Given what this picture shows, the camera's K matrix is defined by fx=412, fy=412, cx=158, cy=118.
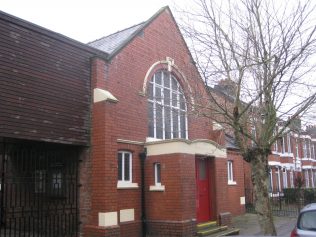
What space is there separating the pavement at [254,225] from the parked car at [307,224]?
6.15 m

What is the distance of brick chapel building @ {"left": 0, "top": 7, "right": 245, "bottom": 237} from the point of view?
11695 millimetres

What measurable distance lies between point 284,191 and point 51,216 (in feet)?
66.9

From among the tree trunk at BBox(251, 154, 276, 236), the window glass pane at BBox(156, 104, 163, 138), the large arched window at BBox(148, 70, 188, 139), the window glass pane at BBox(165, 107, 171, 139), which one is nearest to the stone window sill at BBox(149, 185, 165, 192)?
the large arched window at BBox(148, 70, 188, 139)

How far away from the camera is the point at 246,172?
2428cm

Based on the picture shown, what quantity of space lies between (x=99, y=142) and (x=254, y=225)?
26.3 feet

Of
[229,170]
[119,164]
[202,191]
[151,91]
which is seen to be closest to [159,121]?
[151,91]

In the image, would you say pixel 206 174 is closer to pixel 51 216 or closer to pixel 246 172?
pixel 51 216

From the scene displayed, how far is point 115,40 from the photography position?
53.5 feet

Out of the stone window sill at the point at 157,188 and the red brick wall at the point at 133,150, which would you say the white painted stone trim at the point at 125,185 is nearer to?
the red brick wall at the point at 133,150

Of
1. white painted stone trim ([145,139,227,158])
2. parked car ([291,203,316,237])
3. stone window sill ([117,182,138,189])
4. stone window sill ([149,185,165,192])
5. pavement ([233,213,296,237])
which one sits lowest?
pavement ([233,213,296,237])

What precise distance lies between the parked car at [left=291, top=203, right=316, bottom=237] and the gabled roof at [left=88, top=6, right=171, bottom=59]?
27.5 ft

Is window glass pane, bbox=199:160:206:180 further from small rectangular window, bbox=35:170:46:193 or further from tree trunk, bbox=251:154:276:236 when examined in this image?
small rectangular window, bbox=35:170:46:193

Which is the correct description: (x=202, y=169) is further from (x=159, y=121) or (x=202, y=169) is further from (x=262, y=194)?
(x=262, y=194)

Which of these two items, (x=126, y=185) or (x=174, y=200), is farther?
(x=126, y=185)
